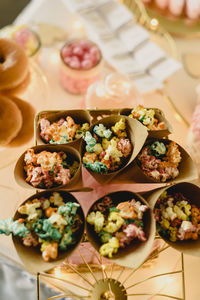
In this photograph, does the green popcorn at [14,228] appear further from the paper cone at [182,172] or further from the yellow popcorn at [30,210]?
the paper cone at [182,172]

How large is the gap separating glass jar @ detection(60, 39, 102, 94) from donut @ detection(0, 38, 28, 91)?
21 centimetres

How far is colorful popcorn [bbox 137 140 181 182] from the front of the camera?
791 mm

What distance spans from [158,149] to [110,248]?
27 cm

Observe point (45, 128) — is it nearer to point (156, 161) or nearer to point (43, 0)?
point (156, 161)

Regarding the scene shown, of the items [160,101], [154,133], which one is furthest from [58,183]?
[160,101]

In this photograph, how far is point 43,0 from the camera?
1532mm

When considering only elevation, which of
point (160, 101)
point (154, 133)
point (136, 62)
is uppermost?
point (154, 133)

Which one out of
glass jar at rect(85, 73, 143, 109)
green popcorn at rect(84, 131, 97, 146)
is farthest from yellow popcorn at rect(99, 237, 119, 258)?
glass jar at rect(85, 73, 143, 109)

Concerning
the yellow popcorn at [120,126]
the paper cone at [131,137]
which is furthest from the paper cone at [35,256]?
the yellow popcorn at [120,126]

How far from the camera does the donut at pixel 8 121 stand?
101 cm

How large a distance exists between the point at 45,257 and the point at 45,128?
319 mm

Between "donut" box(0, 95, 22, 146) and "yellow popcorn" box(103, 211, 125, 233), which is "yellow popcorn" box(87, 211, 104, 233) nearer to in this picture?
"yellow popcorn" box(103, 211, 125, 233)

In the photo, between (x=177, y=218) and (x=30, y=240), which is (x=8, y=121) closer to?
(x=30, y=240)

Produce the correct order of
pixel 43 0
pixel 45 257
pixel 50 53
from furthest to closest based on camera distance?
pixel 43 0
pixel 50 53
pixel 45 257
